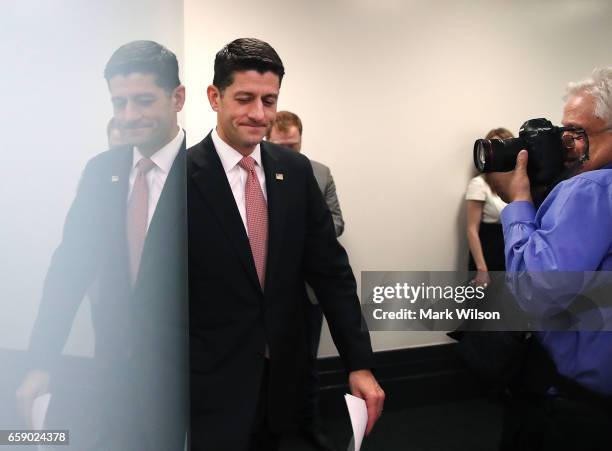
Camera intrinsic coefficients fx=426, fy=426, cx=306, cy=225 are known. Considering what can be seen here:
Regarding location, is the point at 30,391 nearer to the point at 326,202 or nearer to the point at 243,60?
the point at 243,60

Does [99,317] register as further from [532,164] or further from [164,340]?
[532,164]

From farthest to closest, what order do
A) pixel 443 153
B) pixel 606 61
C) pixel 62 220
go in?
pixel 443 153, pixel 606 61, pixel 62 220

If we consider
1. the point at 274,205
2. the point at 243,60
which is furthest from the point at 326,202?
the point at 243,60

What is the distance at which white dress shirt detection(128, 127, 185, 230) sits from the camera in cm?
50

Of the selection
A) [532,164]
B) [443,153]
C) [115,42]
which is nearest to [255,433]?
[115,42]

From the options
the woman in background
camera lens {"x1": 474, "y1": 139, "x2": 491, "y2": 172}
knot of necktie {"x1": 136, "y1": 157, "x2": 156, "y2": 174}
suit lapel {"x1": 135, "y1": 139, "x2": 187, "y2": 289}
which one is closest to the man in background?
the woman in background

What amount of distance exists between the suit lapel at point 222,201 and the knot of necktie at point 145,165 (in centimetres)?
18

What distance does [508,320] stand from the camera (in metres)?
1.01

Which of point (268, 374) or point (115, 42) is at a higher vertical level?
point (115, 42)

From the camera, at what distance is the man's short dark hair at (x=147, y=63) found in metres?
0.43

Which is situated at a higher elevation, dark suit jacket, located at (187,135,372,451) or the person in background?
the person in background

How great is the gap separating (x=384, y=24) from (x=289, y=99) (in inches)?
20.2

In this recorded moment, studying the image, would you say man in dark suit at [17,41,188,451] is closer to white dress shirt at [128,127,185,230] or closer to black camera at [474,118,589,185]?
white dress shirt at [128,127,185,230]

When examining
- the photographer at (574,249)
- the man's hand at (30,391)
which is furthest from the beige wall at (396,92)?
the man's hand at (30,391)
